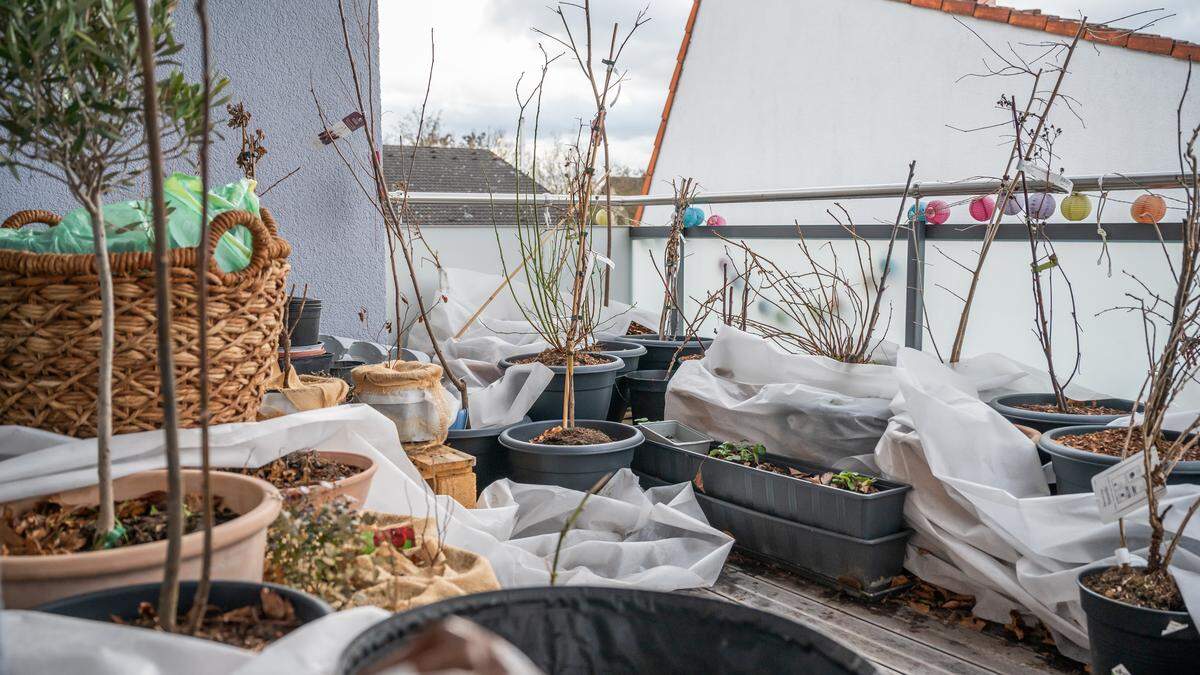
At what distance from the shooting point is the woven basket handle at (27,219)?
1745 millimetres

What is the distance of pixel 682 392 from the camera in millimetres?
2656

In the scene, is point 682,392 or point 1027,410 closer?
point 1027,410

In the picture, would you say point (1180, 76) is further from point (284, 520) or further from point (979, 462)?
point (284, 520)

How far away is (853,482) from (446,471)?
3.18 ft

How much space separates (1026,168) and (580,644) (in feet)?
6.09

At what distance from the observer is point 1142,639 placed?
140cm

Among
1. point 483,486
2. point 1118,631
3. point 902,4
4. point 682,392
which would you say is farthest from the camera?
point 902,4

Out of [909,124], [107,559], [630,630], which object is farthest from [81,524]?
[909,124]

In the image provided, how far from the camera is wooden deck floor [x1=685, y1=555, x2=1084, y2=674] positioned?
1699 mm

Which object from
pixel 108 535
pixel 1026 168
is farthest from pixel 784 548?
pixel 108 535

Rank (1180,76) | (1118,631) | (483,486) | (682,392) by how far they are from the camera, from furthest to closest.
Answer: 1. (1180,76)
2. (682,392)
3. (483,486)
4. (1118,631)

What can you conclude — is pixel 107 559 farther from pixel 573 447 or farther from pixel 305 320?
pixel 305 320

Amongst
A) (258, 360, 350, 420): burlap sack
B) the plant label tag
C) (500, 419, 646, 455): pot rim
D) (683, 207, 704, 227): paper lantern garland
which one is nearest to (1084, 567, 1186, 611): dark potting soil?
the plant label tag

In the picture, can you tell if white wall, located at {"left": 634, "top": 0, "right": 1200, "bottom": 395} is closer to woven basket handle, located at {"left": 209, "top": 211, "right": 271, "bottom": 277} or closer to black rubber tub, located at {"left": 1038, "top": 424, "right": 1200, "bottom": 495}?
black rubber tub, located at {"left": 1038, "top": 424, "right": 1200, "bottom": 495}
